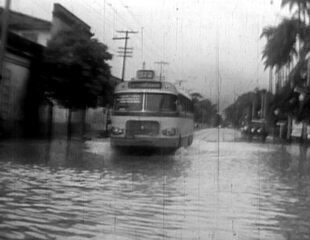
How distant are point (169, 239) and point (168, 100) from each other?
13631 mm

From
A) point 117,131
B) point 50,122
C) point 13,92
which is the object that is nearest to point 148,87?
point 117,131

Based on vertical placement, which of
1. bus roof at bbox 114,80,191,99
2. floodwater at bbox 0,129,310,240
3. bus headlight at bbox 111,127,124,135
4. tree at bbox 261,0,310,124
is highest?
tree at bbox 261,0,310,124

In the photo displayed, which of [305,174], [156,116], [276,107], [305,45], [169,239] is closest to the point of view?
[169,239]

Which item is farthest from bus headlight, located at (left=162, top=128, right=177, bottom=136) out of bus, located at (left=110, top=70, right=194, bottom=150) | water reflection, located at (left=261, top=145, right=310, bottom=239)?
water reflection, located at (left=261, top=145, right=310, bottom=239)

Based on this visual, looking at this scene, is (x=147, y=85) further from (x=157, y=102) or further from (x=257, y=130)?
(x=257, y=130)

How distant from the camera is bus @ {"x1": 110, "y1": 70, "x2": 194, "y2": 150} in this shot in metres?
19.6

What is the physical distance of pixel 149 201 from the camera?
923 centimetres

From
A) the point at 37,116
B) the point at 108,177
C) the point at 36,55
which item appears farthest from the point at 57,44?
the point at 108,177

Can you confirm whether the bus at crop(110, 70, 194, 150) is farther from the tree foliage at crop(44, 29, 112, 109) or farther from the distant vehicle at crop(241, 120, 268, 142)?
the distant vehicle at crop(241, 120, 268, 142)

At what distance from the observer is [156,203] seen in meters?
9.04

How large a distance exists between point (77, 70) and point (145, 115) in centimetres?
973

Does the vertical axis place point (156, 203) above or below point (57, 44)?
below

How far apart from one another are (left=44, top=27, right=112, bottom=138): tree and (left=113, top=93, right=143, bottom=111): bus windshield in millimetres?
8207

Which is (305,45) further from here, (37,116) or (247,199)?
(247,199)
